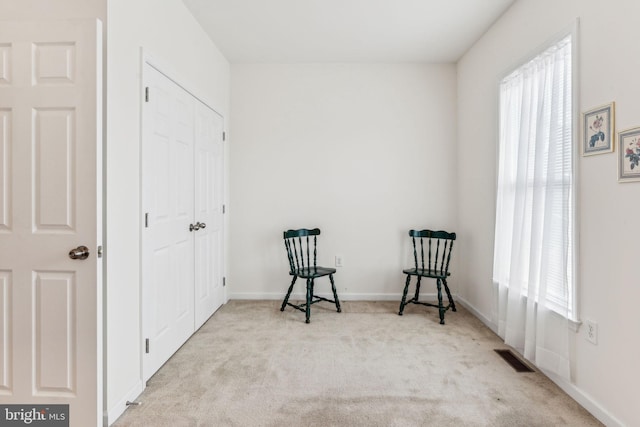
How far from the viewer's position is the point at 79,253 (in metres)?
1.57

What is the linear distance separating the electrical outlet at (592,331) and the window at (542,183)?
0.11m

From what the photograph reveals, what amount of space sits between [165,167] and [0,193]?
3.03ft

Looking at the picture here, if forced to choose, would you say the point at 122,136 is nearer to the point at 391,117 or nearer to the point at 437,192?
the point at 391,117

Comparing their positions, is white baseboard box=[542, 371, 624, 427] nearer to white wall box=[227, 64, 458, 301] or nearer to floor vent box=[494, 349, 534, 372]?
floor vent box=[494, 349, 534, 372]

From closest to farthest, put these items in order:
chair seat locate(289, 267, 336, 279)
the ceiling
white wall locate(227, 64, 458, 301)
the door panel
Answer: the door panel
the ceiling
chair seat locate(289, 267, 336, 279)
white wall locate(227, 64, 458, 301)

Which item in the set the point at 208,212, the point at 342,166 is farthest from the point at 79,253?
the point at 342,166

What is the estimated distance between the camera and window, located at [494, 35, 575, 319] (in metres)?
2.05

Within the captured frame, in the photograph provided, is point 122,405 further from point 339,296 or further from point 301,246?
point 339,296

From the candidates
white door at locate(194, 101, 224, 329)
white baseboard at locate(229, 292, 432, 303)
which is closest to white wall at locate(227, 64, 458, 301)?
white baseboard at locate(229, 292, 432, 303)

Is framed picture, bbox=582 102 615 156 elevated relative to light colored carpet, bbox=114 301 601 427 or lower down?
elevated

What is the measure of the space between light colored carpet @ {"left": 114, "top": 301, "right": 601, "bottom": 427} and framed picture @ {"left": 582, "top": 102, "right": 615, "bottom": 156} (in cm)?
149

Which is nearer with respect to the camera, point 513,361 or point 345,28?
point 513,361

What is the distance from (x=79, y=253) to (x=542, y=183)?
2.77m

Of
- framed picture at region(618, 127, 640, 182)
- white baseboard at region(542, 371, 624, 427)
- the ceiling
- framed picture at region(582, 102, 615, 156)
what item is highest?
the ceiling
